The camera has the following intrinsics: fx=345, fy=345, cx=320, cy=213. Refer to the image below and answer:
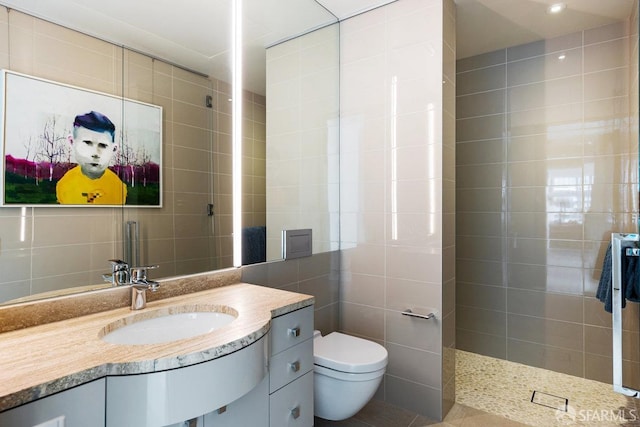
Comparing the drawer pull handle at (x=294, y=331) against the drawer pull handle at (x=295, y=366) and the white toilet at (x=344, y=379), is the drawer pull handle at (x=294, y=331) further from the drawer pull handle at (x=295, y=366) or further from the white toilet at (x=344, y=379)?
the white toilet at (x=344, y=379)

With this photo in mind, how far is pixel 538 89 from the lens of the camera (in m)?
2.56

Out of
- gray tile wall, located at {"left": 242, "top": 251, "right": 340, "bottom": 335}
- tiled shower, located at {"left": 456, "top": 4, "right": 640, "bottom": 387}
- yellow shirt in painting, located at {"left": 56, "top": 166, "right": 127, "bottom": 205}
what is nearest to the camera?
yellow shirt in painting, located at {"left": 56, "top": 166, "right": 127, "bottom": 205}

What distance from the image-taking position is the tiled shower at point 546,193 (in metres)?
2.31

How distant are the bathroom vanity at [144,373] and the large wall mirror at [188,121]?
0.25m

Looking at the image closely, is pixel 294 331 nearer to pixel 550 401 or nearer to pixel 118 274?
pixel 118 274

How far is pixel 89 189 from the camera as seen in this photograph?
1.25 m

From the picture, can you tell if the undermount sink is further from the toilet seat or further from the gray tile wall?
the toilet seat

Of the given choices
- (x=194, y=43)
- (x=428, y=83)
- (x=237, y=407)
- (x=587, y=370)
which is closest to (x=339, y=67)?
(x=428, y=83)

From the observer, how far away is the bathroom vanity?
30.2 inches

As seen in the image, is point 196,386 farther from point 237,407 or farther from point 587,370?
point 587,370

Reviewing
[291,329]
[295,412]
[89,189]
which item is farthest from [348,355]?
[89,189]

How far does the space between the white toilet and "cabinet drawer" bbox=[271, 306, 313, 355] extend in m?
0.32

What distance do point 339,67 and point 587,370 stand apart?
8.90ft

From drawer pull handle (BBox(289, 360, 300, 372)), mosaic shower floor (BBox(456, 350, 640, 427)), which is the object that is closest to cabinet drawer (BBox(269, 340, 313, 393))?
drawer pull handle (BBox(289, 360, 300, 372))
